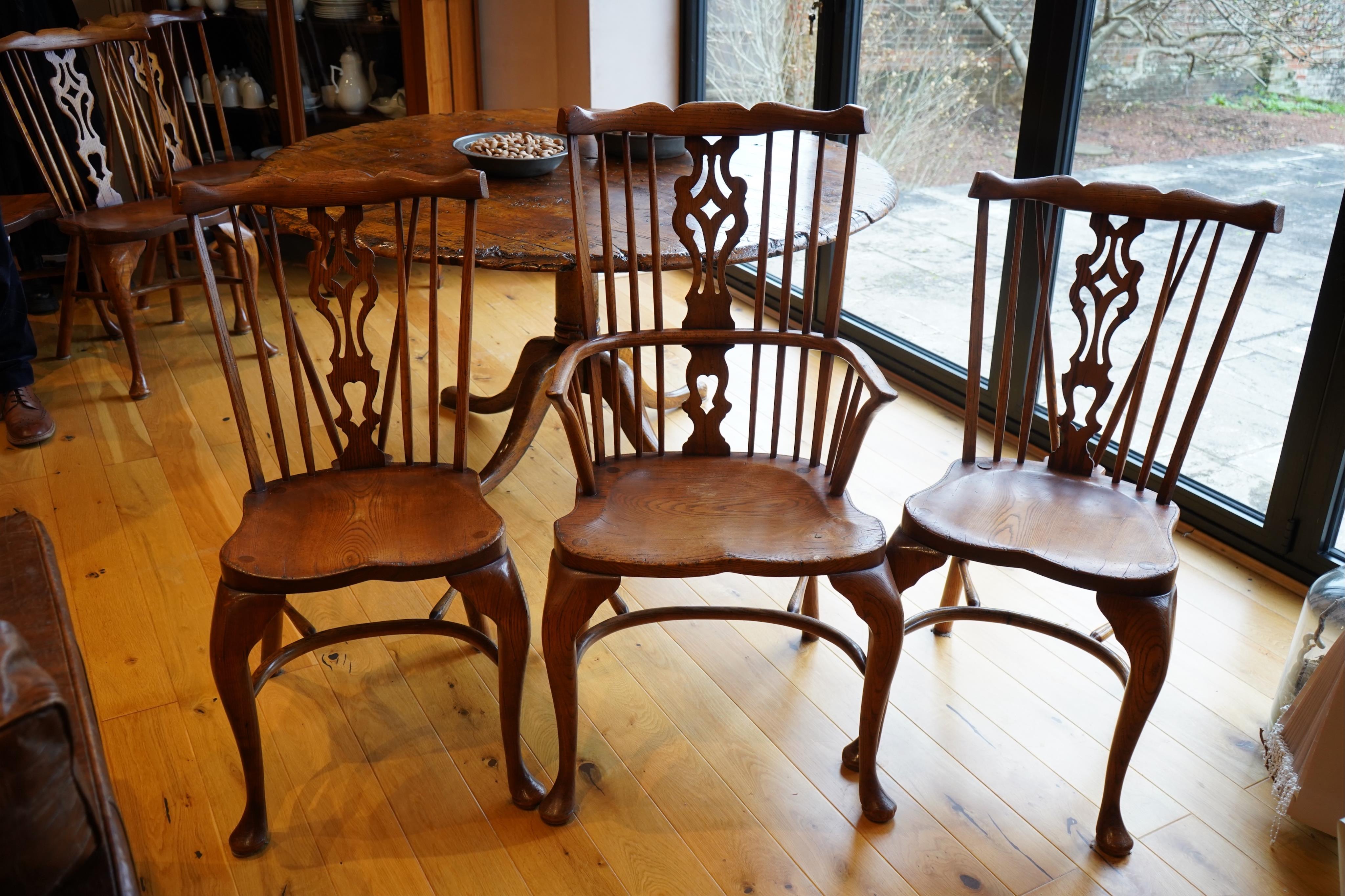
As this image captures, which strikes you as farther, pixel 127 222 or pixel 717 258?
pixel 127 222

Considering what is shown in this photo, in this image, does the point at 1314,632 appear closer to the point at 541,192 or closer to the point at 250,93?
the point at 541,192

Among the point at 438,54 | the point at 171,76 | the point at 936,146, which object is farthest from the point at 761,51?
the point at 171,76

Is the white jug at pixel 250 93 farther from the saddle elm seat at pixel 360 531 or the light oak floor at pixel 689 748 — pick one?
the saddle elm seat at pixel 360 531

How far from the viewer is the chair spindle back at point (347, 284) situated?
167 cm

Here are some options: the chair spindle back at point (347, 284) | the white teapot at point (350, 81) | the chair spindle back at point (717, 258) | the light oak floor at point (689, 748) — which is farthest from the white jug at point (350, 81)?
the chair spindle back at point (347, 284)

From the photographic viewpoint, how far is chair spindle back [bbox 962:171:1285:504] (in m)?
1.72

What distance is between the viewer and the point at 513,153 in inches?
95.0

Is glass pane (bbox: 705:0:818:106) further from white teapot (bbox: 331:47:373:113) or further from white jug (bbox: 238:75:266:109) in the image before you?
white jug (bbox: 238:75:266:109)

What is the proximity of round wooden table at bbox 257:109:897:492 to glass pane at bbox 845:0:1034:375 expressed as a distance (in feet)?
1.68

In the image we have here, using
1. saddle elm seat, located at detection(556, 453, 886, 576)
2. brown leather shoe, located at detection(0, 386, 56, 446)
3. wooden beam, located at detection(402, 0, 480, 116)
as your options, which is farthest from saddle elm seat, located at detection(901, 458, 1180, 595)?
wooden beam, located at detection(402, 0, 480, 116)

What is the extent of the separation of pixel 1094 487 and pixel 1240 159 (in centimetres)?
102

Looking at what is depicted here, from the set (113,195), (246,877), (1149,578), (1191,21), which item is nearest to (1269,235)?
(1191,21)

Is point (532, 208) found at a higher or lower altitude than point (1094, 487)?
higher

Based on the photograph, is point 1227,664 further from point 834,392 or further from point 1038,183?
point 834,392
